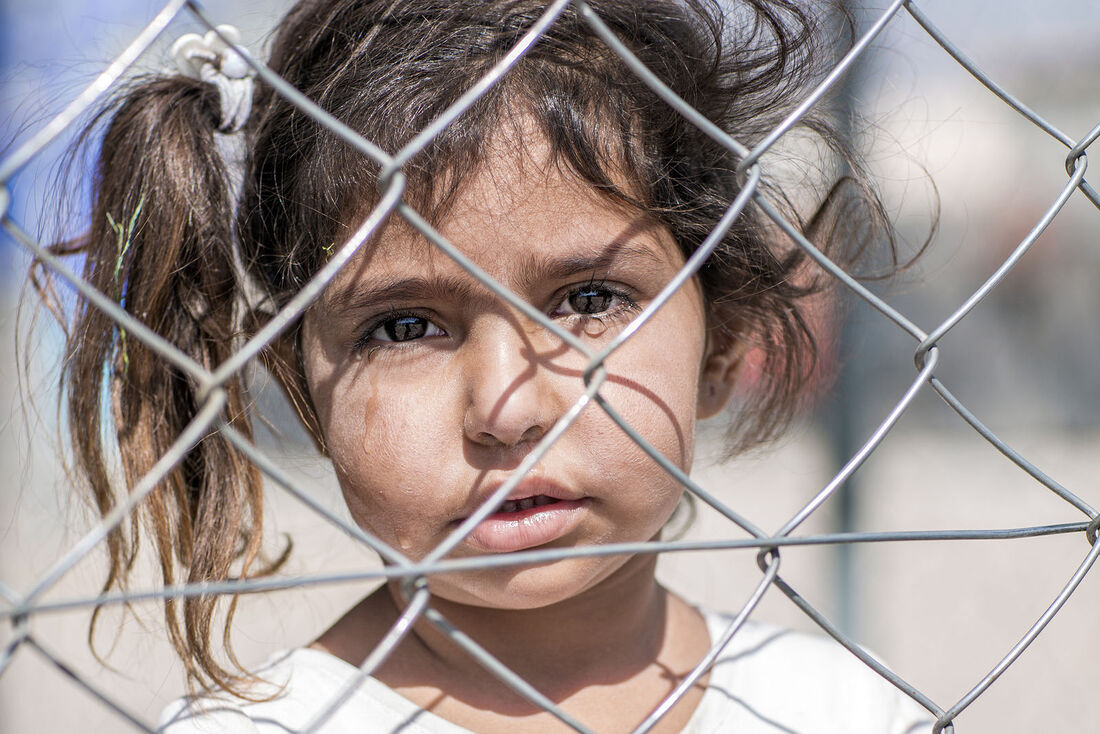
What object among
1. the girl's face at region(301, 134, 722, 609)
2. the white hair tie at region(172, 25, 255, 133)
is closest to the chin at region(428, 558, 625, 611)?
the girl's face at region(301, 134, 722, 609)

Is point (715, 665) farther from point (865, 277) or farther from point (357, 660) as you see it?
point (865, 277)

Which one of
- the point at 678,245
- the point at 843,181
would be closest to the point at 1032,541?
the point at 843,181

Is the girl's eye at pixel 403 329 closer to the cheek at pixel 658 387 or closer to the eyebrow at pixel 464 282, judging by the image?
the eyebrow at pixel 464 282

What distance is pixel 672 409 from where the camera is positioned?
829 millimetres

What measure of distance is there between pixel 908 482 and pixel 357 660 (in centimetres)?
293

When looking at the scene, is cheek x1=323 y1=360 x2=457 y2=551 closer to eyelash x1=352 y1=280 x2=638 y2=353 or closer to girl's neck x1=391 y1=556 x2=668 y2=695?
eyelash x1=352 y1=280 x2=638 y2=353

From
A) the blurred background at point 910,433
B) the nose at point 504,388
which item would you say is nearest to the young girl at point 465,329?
the nose at point 504,388

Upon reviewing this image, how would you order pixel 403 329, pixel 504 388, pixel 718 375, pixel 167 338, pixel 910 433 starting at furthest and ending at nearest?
1. pixel 910 433
2. pixel 718 375
3. pixel 167 338
4. pixel 403 329
5. pixel 504 388

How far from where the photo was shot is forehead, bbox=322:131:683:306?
0.78 m

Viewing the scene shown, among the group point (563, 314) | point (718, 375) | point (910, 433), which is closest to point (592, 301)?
point (563, 314)

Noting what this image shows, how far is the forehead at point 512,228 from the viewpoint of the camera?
78 cm

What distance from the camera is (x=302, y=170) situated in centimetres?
91

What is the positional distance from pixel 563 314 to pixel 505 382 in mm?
123

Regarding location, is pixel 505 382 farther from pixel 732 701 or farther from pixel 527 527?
pixel 732 701
